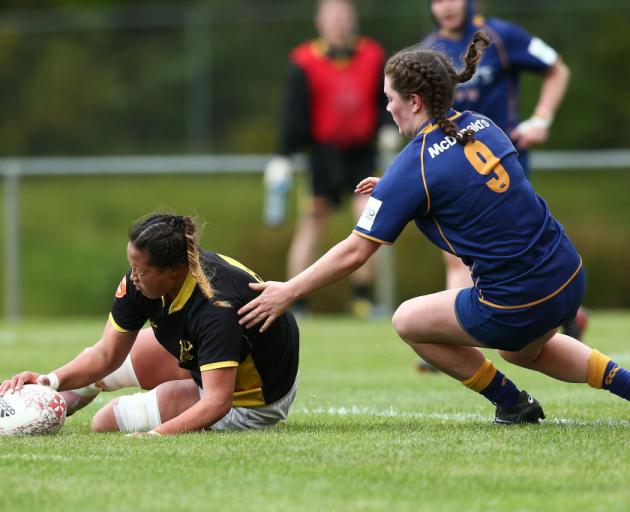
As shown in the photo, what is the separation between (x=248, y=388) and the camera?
16.1 feet

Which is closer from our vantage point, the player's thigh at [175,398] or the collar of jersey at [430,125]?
the collar of jersey at [430,125]

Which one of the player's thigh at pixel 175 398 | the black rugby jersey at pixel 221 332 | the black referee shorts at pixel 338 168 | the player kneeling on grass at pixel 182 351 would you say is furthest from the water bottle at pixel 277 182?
the player's thigh at pixel 175 398

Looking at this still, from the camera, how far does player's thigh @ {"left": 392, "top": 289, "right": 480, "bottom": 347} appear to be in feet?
15.7

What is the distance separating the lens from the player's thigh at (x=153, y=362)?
5180 millimetres

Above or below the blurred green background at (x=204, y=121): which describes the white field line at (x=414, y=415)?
below

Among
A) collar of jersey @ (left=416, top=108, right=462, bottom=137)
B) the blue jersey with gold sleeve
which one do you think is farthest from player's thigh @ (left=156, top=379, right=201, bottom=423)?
collar of jersey @ (left=416, top=108, right=462, bottom=137)

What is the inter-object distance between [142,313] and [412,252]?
8715 millimetres

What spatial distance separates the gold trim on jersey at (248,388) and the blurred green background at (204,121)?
27.0 feet

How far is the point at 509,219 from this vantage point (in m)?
4.59

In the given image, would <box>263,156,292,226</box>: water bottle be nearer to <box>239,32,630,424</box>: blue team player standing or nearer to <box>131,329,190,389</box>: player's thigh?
<box>131,329,190,389</box>: player's thigh

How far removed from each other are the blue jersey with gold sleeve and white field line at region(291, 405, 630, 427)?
0.66 m

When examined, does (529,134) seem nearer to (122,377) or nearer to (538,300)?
(538,300)

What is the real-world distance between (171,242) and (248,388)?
69 centimetres

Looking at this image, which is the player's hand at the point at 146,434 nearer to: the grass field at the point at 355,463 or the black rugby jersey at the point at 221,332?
the grass field at the point at 355,463
